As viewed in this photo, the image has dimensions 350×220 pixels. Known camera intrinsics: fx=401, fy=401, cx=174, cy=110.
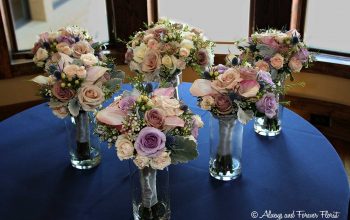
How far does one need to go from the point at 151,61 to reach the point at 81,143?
0.45 metres

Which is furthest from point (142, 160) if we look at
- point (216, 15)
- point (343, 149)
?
point (216, 15)

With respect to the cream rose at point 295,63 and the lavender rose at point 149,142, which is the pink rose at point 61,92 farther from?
the cream rose at point 295,63

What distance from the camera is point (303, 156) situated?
1616 mm

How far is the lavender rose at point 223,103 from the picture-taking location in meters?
1.26

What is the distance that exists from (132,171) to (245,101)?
412 millimetres

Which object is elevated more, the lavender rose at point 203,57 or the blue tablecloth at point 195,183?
the lavender rose at point 203,57

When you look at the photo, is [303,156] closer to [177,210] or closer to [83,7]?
[177,210]

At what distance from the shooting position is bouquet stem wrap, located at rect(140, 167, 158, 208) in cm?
117

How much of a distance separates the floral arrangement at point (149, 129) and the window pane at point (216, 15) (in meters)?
2.17

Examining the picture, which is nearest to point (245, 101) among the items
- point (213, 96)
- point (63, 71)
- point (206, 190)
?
point (213, 96)

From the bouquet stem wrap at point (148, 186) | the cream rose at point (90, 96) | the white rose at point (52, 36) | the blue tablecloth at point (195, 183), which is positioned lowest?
the blue tablecloth at point (195, 183)

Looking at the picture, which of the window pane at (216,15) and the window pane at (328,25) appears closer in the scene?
the window pane at (328,25)

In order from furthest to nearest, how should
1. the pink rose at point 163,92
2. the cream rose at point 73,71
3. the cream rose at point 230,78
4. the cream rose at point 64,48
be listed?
the cream rose at point 64,48 → the cream rose at point 73,71 → the cream rose at point 230,78 → the pink rose at point 163,92

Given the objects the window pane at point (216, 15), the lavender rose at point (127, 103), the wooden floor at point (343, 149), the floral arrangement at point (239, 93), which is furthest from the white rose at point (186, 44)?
the wooden floor at point (343, 149)
